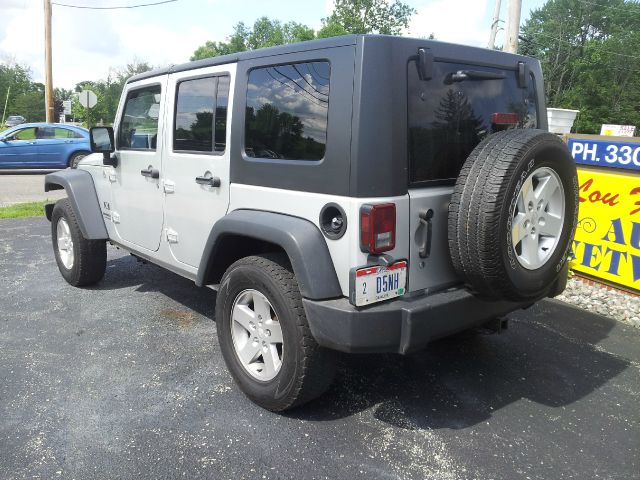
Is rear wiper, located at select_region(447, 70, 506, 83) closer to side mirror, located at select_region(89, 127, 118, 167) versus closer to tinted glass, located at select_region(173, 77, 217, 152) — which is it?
tinted glass, located at select_region(173, 77, 217, 152)

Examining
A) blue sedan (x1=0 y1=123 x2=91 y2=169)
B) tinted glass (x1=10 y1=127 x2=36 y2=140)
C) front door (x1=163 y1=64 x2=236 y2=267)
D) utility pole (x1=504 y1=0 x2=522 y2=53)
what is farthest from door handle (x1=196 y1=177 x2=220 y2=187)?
tinted glass (x1=10 y1=127 x2=36 y2=140)

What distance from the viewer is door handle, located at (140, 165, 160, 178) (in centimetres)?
400

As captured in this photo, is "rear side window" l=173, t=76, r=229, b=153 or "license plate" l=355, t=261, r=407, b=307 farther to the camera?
"rear side window" l=173, t=76, r=229, b=153

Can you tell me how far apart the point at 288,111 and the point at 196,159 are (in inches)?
37.6

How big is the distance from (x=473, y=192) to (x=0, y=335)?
3645mm

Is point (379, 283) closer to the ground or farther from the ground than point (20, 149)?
closer to the ground

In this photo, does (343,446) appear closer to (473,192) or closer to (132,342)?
(473,192)

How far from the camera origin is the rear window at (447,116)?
269 cm

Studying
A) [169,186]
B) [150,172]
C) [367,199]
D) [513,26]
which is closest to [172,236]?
[169,186]

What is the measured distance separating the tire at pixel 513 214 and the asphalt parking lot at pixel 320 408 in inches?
31.0

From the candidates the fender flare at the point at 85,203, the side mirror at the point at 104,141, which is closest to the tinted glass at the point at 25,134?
the fender flare at the point at 85,203

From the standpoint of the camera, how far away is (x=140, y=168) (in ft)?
13.9

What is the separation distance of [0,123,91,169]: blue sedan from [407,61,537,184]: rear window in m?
14.4

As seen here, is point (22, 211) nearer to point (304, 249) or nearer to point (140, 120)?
point (140, 120)
